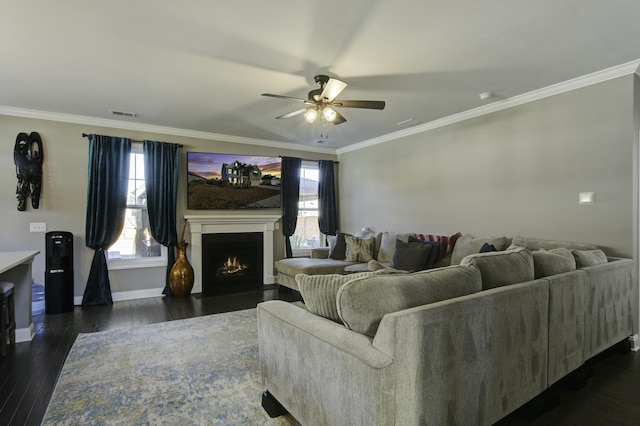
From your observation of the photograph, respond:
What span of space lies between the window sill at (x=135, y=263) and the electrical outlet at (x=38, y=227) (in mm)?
898

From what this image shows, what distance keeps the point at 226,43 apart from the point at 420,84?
1.99 m

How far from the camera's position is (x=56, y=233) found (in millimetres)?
4293

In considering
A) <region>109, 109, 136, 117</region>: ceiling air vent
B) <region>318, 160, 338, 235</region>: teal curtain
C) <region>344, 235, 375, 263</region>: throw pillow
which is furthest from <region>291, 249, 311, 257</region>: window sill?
<region>109, 109, 136, 117</region>: ceiling air vent

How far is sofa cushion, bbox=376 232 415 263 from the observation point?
16.6ft

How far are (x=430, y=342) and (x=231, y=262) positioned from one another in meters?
4.74

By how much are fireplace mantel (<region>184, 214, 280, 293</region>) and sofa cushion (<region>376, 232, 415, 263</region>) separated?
2.00 meters

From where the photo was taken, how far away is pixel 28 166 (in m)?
4.34

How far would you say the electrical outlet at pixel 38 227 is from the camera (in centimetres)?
444

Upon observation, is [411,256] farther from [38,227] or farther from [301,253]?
[38,227]

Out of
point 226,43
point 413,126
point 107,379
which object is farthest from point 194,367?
point 413,126

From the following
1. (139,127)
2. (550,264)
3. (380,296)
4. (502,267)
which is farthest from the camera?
(139,127)

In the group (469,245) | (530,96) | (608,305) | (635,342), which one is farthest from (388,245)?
(635,342)

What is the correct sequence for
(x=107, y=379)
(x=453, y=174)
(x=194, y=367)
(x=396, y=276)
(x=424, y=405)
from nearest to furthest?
(x=424, y=405), (x=396, y=276), (x=107, y=379), (x=194, y=367), (x=453, y=174)

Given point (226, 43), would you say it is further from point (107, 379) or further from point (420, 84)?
point (107, 379)
